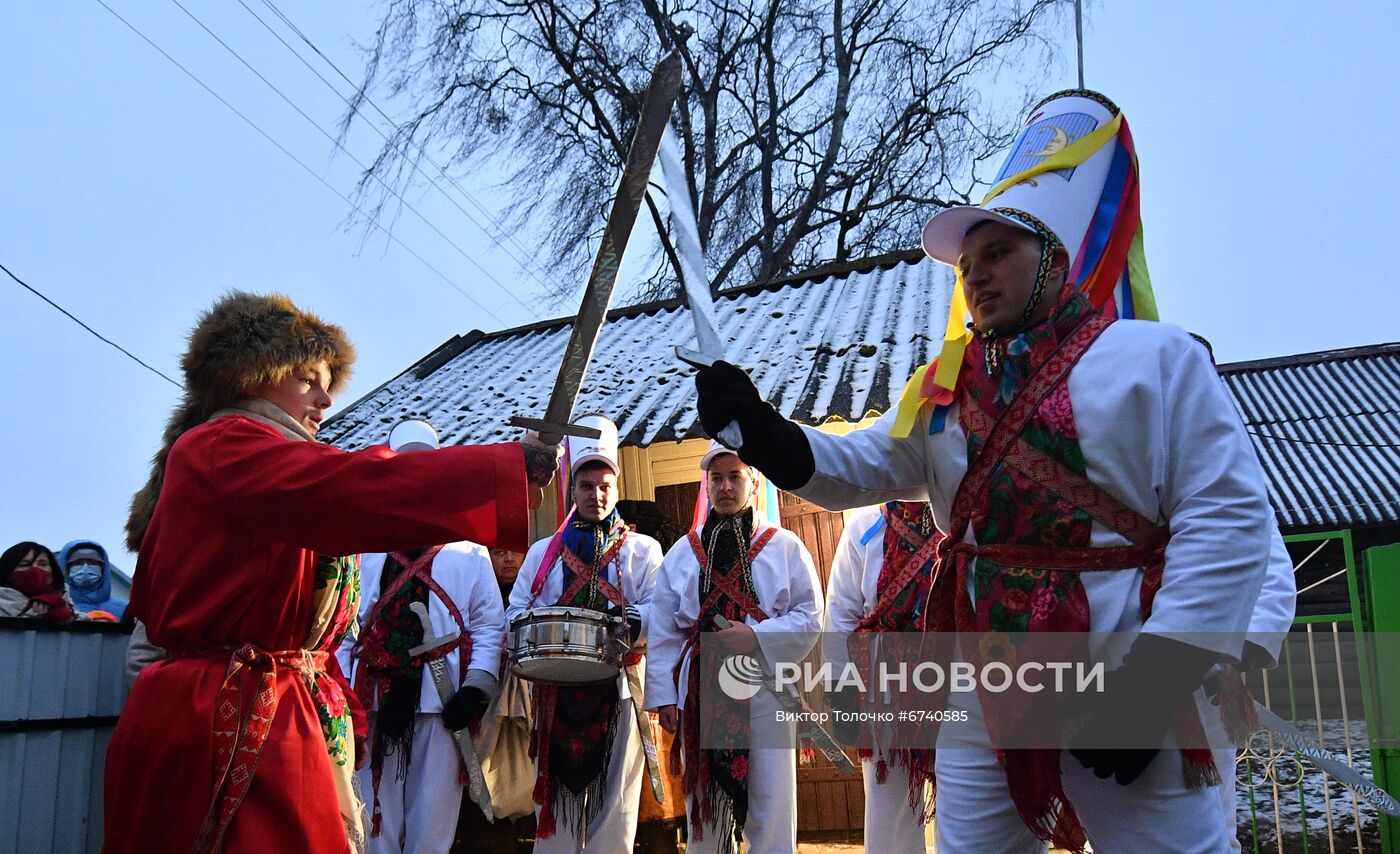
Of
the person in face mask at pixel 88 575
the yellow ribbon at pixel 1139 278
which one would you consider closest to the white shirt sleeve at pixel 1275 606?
the yellow ribbon at pixel 1139 278

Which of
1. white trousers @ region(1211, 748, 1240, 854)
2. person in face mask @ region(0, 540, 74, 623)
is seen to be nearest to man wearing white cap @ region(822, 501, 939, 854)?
white trousers @ region(1211, 748, 1240, 854)

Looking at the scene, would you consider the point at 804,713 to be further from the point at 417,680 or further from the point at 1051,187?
the point at 1051,187

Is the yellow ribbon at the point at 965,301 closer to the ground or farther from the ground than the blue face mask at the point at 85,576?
farther from the ground

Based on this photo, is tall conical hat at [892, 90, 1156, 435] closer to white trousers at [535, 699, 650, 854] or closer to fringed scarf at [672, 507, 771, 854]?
fringed scarf at [672, 507, 771, 854]

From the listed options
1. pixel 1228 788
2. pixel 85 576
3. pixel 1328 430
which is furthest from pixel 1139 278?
pixel 1328 430

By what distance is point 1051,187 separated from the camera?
2934 millimetres

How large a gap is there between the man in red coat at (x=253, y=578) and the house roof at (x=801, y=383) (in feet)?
13.1

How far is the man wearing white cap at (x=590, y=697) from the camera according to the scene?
5.71 metres

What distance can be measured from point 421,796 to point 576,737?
81cm

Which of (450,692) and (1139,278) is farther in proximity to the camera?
(450,692)

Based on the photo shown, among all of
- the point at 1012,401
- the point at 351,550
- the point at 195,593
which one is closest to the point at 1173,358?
the point at 1012,401

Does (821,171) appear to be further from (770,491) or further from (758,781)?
(758,781)

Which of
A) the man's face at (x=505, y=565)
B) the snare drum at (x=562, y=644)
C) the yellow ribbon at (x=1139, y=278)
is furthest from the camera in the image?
the man's face at (x=505, y=565)

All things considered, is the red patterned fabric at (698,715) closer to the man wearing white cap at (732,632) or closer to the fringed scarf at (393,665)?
the man wearing white cap at (732,632)
